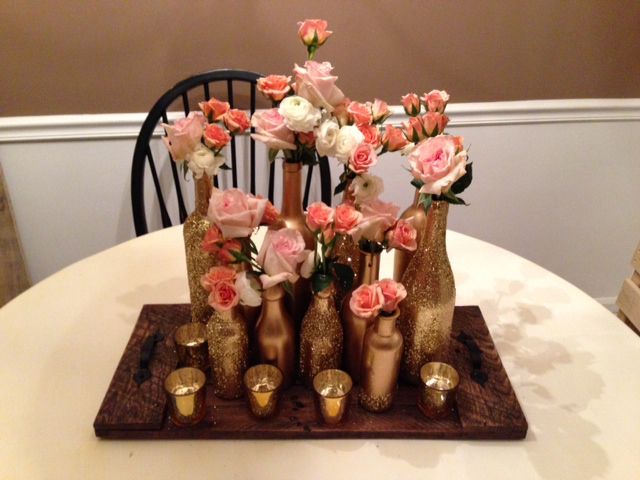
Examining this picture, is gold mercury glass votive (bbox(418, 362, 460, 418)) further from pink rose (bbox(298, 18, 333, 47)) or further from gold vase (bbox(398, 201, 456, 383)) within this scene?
pink rose (bbox(298, 18, 333, 47))

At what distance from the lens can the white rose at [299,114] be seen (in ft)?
2.29

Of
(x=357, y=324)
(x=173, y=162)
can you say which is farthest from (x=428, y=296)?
(x=173, y=162)

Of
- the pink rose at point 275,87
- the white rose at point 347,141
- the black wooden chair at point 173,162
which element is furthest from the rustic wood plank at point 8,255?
the white rose at point 347,141

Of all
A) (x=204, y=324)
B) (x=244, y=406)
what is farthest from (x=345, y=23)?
(x=244, y=406)

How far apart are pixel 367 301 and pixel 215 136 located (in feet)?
0.92

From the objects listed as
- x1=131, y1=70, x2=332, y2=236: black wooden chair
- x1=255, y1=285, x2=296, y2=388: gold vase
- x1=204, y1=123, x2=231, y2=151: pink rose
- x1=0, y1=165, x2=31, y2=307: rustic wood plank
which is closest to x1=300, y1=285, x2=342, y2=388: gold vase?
x1=255, y1=285, x2=296, y2=388: gold vase

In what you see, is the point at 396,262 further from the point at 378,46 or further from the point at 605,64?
the point at 605,64

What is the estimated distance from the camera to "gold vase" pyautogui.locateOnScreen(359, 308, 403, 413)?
78 cm

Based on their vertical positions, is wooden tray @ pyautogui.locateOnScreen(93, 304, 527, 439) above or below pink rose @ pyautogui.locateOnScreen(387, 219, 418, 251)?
below

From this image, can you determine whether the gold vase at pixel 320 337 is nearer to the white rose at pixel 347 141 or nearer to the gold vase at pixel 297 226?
the gold vase at pixel 297 226

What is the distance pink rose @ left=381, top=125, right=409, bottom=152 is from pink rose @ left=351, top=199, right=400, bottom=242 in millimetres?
73

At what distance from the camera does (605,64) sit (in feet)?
5.93

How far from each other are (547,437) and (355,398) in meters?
0.27

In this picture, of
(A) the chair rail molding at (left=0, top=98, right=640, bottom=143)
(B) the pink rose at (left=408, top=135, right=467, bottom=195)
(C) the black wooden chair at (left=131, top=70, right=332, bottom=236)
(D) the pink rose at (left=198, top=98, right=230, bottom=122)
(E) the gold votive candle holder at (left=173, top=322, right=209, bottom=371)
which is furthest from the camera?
(A) the chair rail molding at (left=0, top=98, right=640, bottom=143)
